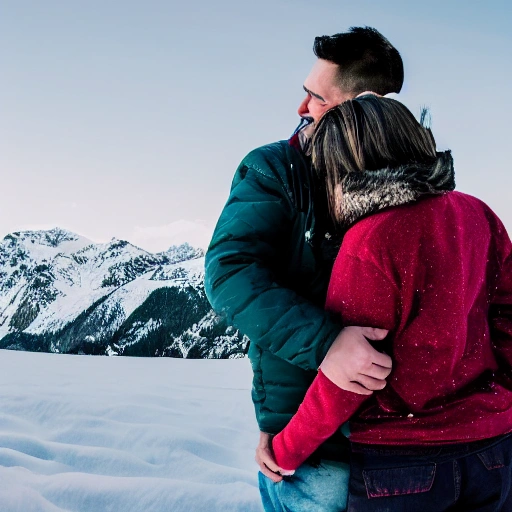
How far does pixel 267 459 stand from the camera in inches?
40.6

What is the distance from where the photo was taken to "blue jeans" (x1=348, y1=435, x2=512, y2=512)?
0.87m

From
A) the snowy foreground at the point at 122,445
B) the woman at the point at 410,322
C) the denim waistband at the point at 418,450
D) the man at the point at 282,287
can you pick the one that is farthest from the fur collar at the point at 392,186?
the snowy foreground at the point at 122,445

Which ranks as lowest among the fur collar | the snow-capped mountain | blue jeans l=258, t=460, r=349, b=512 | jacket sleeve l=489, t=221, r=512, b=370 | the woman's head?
the snow-capped mountain

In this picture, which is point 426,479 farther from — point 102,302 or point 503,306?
point 102,302

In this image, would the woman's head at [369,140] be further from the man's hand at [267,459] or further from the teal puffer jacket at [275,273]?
the man's hand at [267,459]

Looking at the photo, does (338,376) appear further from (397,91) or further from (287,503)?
(397,91)

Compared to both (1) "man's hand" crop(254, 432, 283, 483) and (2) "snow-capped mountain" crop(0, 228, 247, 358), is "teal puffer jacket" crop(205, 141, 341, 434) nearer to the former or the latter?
(1) "man's hand" crop(254, 432, 283, 483)

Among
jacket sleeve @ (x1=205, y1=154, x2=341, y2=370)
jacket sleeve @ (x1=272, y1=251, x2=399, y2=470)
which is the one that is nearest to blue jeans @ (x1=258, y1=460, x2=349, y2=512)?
jacket sleeve @ (x1=272, y1=251, x2=399, y2=470)

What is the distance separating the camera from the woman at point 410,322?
0.84 metres

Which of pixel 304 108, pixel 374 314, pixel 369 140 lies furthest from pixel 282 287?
A: pixel 304 108

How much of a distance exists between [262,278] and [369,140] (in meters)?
0.34

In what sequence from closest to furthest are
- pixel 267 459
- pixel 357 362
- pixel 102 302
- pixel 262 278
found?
pixel 357 362 → pixel 262 278 → pixel 267 459 → pixel 102 302

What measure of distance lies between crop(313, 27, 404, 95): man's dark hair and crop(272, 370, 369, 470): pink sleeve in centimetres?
90

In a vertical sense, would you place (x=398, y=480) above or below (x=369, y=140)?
below
